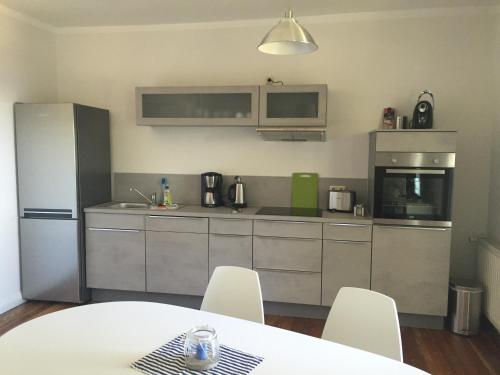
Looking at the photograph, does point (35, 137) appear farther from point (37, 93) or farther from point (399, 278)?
point (399, 278)

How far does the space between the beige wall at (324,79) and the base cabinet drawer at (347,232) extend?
0.65m

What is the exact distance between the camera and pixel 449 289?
3387 mm

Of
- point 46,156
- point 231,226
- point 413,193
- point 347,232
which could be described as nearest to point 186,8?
point 46,156

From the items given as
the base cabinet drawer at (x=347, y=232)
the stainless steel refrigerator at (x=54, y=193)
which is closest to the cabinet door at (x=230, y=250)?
the base cabinet drawer at (x=347, y=232)

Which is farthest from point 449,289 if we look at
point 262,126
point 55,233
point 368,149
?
point 55,233

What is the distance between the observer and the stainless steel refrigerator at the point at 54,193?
361cm

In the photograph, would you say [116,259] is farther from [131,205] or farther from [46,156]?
[46,156]

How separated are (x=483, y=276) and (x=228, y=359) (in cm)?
275

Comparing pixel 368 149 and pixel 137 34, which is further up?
pixel 137 34

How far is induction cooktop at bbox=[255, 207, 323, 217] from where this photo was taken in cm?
357

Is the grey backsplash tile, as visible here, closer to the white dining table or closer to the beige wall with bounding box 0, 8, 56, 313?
the beige wall with bounding box 0, 8, 56, 313

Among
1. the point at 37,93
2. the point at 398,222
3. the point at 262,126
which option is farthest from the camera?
the point at 37,93

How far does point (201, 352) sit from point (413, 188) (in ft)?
7.99

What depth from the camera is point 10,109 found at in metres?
3.65
